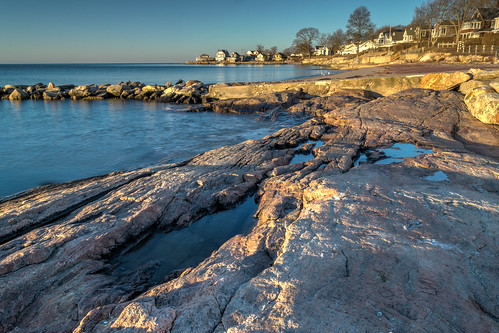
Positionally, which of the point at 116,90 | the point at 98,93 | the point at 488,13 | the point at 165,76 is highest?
the point at 488,13

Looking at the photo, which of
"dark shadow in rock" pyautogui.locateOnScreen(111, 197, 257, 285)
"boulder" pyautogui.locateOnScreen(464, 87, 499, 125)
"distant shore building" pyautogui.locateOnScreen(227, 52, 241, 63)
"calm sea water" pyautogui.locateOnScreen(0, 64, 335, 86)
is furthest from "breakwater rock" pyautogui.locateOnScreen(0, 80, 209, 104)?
"distant shore building" pyautogui.locateOnScreen(227, 52, 241, 63)

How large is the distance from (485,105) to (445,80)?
15.4 ft

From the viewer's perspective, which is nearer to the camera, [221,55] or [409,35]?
[409,35]

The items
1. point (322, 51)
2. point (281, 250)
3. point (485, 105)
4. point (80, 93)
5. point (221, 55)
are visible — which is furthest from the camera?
point (221, 55)

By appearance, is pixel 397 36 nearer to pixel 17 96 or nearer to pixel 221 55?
pixel 17 96

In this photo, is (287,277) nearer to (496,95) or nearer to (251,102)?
(496,95)

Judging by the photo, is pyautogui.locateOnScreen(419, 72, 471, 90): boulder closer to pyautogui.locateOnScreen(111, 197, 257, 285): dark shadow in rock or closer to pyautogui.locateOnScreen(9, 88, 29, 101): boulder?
pyautogui.locateOnScreen(111, 197, 257, 285): dark shadow in rock

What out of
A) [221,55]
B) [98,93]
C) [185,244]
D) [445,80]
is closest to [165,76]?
[98,93]

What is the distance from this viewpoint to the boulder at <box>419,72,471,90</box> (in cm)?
1191

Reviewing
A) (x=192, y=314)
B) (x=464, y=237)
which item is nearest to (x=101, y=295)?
(x=192, y=314)

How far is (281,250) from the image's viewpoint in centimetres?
324

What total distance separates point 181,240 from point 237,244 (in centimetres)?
143

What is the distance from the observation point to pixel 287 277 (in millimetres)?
2721

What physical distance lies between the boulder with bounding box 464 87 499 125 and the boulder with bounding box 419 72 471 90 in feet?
9.57
